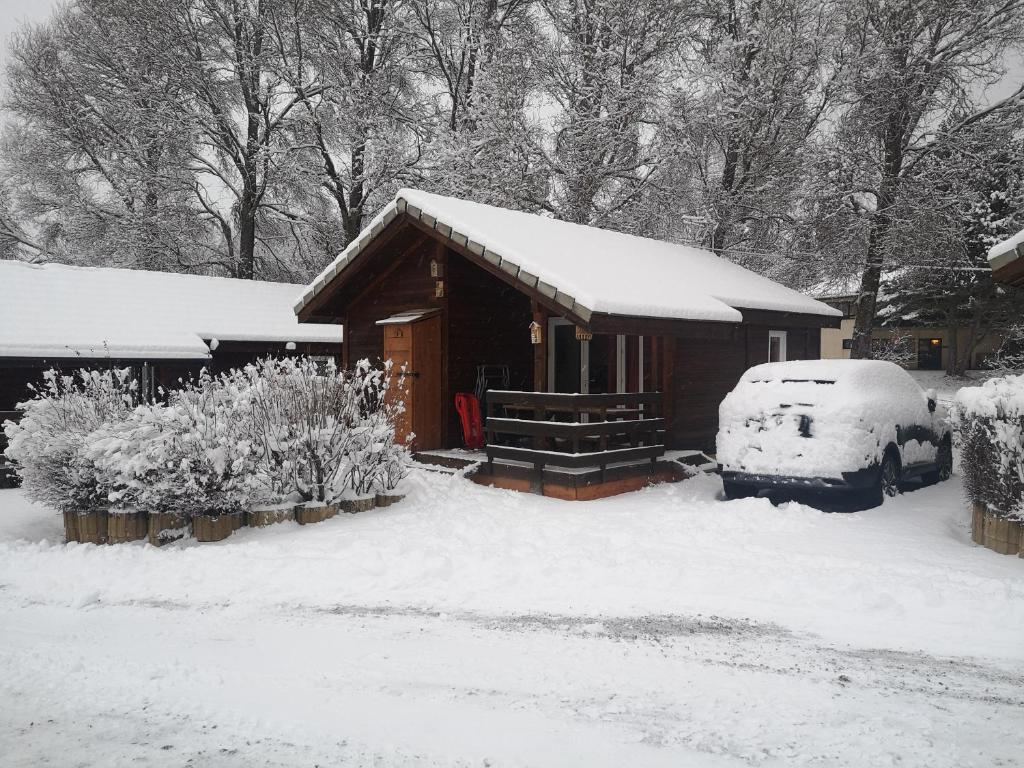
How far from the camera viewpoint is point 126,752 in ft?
12.0

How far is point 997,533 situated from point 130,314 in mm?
17254

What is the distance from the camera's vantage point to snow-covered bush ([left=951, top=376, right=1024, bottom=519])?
696 cm

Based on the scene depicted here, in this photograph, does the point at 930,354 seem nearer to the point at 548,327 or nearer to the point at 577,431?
the point at 548,327

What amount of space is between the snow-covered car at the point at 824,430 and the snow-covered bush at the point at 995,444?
3.82ft

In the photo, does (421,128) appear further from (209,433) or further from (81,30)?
(209,433)

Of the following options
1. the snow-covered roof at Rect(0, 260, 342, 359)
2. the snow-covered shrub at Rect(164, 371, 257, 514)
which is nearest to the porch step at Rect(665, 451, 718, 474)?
the snow-covered shrub at Rect(164, 371, 257, 514)

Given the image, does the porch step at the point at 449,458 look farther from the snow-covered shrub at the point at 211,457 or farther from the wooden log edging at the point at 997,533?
the wooden log edging at the point at 997,533

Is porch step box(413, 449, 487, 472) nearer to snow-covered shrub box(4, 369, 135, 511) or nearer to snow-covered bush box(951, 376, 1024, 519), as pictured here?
snow-covered shrub box(4, 369, 135, 511)

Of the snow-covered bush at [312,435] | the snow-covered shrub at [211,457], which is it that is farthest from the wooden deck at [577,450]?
the snow-covered shrub at [211,457]

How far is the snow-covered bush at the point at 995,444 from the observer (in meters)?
6.96

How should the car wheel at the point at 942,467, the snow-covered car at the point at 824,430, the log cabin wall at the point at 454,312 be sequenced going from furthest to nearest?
the log cabin wall at the point at 454,312, the car wheel at the point at 942,467, the snow-covered car at the point at 824,430

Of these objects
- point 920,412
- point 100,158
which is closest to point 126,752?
point 920,412

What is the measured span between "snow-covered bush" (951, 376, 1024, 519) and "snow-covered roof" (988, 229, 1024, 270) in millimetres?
1347

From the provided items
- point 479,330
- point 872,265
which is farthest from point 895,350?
point 479,330
